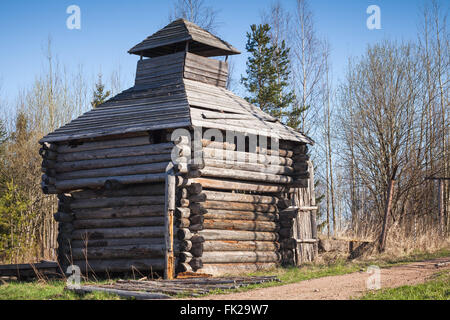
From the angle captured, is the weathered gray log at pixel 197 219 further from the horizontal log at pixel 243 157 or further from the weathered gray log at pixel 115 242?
the horizontal log at pixel 243 157

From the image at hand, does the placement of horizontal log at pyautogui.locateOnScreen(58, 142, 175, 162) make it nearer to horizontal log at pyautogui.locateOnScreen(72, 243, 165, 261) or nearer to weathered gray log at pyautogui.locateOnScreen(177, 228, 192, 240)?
weathered gray log at pyautogui.locateOnScreen(177, 228, 192, 240)

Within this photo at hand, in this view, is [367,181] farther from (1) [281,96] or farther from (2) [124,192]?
(2) [124,192]

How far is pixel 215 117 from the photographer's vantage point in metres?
15.1

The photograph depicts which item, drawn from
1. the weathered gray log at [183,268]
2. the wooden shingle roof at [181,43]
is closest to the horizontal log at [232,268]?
the weathered gray log at [183,268]

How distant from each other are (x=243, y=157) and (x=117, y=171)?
3.92 m

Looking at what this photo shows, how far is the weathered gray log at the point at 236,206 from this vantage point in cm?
1419

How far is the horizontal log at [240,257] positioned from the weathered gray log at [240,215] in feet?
3.43

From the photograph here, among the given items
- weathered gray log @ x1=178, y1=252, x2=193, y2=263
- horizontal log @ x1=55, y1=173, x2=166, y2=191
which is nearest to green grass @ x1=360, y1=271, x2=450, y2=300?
weathered gray log @ x1=178, y1=252, x2=193, y2=263

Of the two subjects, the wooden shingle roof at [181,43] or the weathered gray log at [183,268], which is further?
the wooden shingle roof at [181,43]

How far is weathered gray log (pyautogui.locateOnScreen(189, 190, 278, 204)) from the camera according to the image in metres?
14.0

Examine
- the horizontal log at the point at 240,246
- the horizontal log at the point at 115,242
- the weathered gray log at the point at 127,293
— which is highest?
the horizontal log at the point at 115,242

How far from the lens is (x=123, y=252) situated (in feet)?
47.4

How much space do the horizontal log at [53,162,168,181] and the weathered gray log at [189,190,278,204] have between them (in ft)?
4.35
